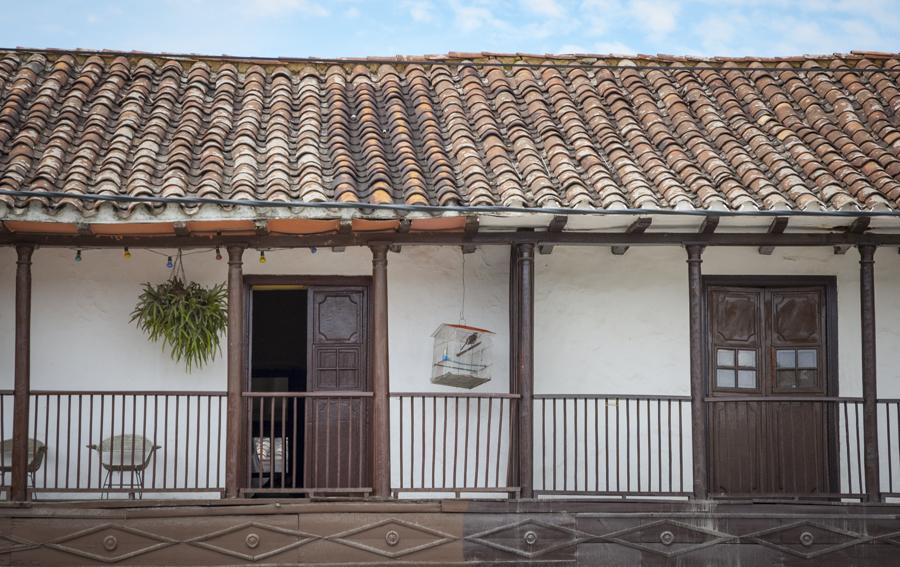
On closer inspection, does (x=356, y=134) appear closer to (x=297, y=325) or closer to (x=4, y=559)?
(x=297, y=325)

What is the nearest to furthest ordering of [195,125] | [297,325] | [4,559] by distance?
[4,559] → [195,125] → [297,325]

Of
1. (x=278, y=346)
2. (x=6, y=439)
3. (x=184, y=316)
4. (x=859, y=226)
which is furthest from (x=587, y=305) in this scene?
(x=6, y=439)

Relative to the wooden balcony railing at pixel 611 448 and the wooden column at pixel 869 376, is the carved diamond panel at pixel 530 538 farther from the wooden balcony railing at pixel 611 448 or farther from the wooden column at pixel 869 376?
the wooden column at pixel 869 376

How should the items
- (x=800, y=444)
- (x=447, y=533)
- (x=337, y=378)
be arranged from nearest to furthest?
1. (x=447, y=533)
2. (x=800, y=444)
3. (x=337, y=378)

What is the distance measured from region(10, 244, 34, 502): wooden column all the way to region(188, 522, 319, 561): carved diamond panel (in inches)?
63.5

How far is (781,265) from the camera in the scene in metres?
12.1

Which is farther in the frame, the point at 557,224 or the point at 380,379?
the point at 380,379

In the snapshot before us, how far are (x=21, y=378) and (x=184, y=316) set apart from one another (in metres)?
1.61

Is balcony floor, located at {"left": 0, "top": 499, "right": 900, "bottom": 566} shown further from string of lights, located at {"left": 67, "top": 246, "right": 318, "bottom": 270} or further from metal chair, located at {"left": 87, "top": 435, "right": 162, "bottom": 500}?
string of lights, located at {"left": 67, "top": 246, "right": 318, "bottom": 270}

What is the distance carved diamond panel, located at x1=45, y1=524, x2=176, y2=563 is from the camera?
10164 millimetres

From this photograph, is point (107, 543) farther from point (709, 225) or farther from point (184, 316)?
point (709, 225)

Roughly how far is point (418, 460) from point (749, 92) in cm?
518

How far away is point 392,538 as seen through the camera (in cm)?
1038

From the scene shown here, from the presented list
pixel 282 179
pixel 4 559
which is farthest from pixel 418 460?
pixel 4 559
